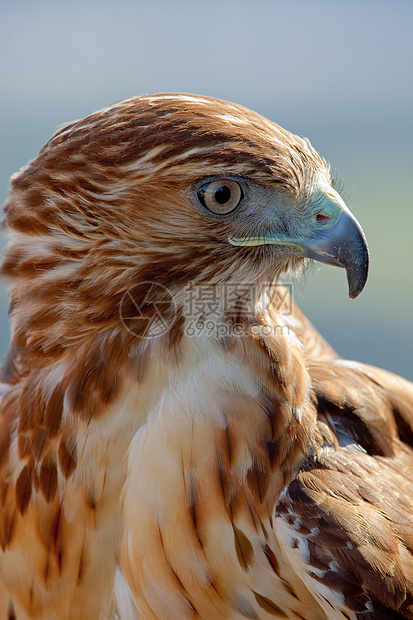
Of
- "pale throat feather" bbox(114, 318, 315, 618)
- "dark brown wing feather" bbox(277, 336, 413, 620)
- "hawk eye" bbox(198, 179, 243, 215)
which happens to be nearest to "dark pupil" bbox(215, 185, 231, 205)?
"hawk eye" bbox(198, 179, 243, 215)

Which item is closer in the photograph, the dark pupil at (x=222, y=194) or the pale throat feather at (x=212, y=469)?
the dark pupil at (x=222, y=194)

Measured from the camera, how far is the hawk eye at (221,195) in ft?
3.84

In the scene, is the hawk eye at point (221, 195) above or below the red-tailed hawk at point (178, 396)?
above

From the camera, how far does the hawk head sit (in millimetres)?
1158

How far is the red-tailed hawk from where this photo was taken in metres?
1.19

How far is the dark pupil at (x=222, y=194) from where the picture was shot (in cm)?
117

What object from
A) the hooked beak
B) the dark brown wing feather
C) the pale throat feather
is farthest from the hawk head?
the dark brown wing feather

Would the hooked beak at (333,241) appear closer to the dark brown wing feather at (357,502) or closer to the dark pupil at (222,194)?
the dark pupil at (222,194)

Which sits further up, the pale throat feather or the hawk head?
the hawk head

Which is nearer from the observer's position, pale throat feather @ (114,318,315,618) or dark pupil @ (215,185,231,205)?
dark pupil @ (215,185,231,205)

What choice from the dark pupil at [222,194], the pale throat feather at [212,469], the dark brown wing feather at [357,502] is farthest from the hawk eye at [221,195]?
the dark brown wing feather at [357,502]

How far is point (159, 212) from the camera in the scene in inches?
46.9

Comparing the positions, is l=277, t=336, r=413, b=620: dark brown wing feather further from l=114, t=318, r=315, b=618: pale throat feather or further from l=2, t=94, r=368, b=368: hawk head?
l=2, t=94, r=368, b=368: hawk head

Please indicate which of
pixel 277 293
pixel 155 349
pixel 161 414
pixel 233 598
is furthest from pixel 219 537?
pixel 277 293
